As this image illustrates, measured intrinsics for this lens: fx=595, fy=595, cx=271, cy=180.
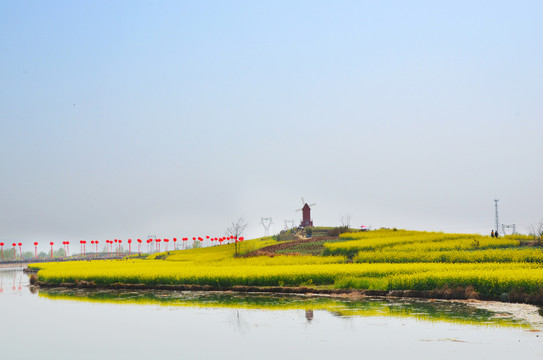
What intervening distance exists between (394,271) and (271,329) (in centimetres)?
1857

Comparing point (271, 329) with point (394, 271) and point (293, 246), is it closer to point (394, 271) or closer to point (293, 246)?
point (394, 271)

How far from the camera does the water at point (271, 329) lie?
18672 mm

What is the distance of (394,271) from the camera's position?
39.4 m

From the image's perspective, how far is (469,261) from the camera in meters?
50.1

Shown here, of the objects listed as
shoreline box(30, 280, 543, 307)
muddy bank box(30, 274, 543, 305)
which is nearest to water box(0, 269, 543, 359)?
muddy bank box(30, 274, 543, 305)

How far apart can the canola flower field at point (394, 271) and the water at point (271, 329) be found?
9.91 ft

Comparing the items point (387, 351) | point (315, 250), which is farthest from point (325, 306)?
point (315, 250)

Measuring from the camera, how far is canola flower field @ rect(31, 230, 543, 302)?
3262cm

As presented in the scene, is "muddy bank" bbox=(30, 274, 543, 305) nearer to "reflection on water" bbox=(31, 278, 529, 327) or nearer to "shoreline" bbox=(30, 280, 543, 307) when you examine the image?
"shoreline" bbox=(30, 280, 543, 307)

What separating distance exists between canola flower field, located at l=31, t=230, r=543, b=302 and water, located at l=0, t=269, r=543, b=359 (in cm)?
302

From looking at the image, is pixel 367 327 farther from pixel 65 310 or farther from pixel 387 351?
pixel 65 310

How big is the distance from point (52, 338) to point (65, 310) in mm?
9153

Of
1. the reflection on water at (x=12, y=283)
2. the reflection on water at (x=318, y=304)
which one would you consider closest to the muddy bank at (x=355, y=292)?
the reflection on water at (x=318, y=304)

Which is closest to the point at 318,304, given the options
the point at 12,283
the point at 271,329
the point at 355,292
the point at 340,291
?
the point at 355,292
